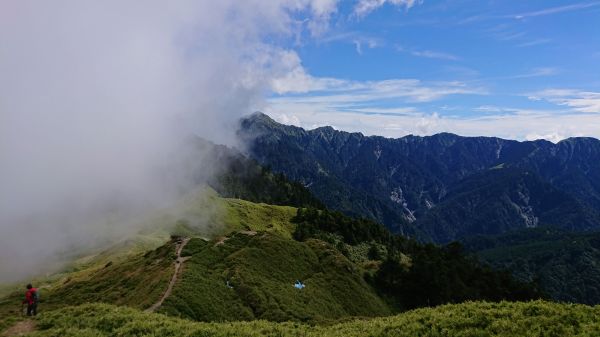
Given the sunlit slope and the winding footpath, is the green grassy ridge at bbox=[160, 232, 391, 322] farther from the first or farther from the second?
the sunlit slope

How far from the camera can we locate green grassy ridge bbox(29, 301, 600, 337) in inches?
1155

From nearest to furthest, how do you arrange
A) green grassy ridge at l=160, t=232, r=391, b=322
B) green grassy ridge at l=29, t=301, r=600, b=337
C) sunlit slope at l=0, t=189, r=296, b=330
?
1. green grassy ridge at l=29, t=301, r=600, b=337
2. green grassy ridge at l=160, t=232, r=391, b=322
3. sunlit slope at l=0, t=189, r=296, b=330

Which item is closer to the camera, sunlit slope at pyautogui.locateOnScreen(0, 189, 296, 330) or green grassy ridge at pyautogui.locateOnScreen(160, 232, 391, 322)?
green grassy ridge at pyautogui.locateOnScreen(160, 232, 391, 322)

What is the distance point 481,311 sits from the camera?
32.8 meters

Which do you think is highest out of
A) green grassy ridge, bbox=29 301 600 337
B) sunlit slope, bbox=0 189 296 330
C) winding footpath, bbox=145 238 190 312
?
green grassy ridge, bbox=29 301 600 337

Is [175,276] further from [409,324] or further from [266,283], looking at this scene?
[409,324]

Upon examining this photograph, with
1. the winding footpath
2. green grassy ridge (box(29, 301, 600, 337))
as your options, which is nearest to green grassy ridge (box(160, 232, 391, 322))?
the winding footpath

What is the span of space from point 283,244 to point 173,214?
80737 millimetres

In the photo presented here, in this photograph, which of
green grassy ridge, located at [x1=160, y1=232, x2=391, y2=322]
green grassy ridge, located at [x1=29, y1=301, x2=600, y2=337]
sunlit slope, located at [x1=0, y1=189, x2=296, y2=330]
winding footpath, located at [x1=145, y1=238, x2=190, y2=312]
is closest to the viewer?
green grassy ridge, located at [x1=29, y1=301, x2=600, y2=337]

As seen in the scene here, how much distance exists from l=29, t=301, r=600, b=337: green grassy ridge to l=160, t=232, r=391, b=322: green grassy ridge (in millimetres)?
14831

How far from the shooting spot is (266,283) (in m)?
71.6

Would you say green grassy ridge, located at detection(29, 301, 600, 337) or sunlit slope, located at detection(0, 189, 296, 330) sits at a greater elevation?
green grassy ridge, located at detection(29, 301, 600, 337)

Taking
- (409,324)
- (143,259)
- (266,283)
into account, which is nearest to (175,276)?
(266,283)

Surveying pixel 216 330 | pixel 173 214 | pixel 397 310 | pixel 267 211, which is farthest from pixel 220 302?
pixel 267 211
